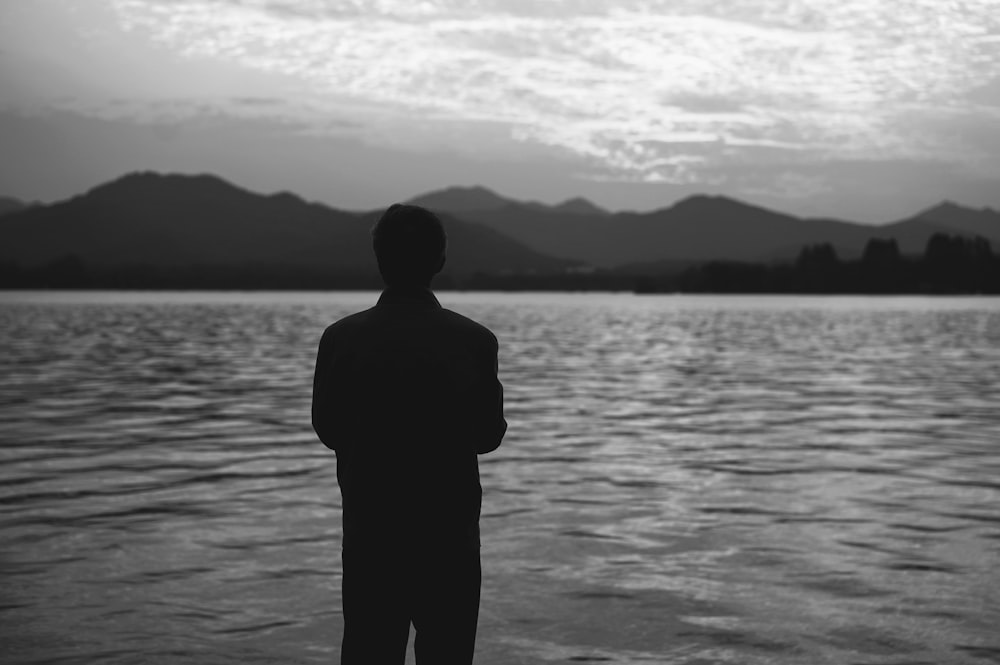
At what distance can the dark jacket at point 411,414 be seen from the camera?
4.33 metres

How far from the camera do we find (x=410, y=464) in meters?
4.36

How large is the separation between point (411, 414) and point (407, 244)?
0.75m

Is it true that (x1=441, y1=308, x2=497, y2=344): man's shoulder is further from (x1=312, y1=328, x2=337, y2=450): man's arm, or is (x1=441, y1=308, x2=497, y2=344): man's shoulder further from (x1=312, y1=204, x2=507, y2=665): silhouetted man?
(x1=312, y1=328, x2=337, y2=450): man's arm

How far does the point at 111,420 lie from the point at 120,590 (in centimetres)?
1393

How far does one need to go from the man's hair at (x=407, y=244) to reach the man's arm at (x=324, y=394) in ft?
1.28

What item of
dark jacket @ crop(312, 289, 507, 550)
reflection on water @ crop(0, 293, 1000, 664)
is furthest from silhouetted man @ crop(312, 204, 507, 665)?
reflection on water @ crop(0, 293, 1000, 664)

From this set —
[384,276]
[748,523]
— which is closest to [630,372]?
[748,523]

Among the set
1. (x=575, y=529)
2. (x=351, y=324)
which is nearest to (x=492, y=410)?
(x=351, y=324)

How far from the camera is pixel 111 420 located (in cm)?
2220

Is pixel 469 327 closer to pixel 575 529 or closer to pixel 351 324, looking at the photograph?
pixel 351 324

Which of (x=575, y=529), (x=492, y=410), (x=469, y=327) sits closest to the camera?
(x=469, y=327)

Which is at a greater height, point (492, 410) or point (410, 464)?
point (492, 410)

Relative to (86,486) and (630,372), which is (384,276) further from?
(630,372)

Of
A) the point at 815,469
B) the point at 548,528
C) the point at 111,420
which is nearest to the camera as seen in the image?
the point at 548,528
